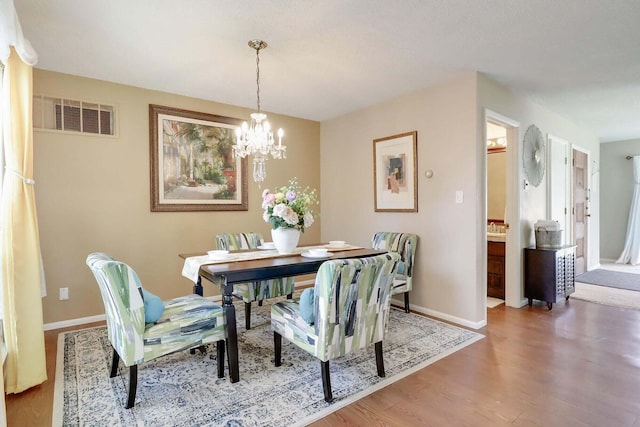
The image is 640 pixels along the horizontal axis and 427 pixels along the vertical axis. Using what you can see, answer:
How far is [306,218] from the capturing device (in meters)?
2.74

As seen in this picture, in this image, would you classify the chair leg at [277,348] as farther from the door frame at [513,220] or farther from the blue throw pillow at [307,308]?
the door frame at [513,220]

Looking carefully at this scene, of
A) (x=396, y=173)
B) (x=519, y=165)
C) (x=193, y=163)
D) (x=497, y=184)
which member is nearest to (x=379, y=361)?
(x=396, y=173)

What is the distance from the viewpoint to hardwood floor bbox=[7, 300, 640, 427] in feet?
6.11

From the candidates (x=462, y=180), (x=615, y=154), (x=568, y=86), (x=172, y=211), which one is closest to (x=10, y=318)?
(x=172, y=211)

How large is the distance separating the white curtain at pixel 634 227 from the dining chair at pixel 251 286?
690 cm

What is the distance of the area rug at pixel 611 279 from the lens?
190 inches

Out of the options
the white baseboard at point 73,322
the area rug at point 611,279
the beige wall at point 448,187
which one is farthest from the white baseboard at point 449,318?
the white baseboard at point 73,322

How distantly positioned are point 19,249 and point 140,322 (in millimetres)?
938

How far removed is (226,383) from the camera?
87.7 inches

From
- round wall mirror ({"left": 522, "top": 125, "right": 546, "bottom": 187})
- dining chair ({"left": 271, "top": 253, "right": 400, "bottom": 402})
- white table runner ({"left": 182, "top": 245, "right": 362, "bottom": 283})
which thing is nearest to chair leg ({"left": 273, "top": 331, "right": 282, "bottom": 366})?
dining chair ({"left": 271, "top": 253, "right": 400, "bottom": 402})

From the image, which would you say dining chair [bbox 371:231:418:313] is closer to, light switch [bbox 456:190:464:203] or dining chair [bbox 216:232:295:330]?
light switch [bbox 456:190:464:203]

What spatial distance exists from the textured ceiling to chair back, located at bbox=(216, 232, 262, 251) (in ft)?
5.21

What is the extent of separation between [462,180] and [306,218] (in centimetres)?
A: 165

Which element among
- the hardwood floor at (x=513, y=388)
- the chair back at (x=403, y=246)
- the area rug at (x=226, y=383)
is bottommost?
the hardwood floor at (x=513, y=388)
